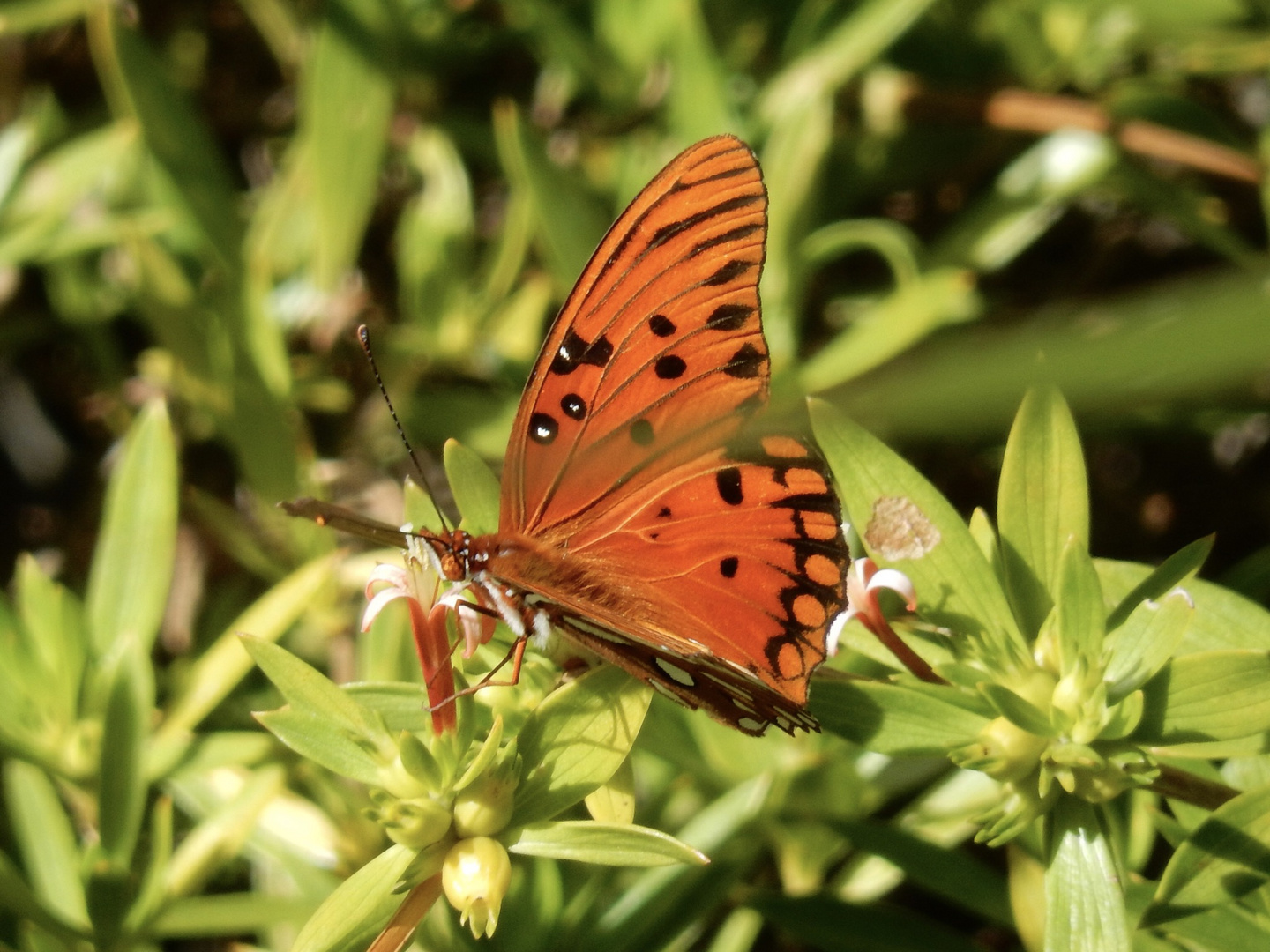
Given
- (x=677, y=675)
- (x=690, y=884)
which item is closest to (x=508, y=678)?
(x=677, y=675)

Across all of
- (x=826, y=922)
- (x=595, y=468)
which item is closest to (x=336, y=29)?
(x=595, y=468)

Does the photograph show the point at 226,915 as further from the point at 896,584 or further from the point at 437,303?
the point at 437,303

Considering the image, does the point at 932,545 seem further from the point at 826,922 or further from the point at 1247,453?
the point at 1247,453

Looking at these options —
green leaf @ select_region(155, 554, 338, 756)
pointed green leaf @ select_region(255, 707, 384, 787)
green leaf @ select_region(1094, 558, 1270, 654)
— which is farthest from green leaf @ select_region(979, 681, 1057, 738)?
green leaf @ select_region(155, 554, 338, 756)

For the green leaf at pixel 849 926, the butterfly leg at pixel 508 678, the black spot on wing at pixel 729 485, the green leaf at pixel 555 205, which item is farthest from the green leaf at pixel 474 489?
the green leaf at pixel 555 205

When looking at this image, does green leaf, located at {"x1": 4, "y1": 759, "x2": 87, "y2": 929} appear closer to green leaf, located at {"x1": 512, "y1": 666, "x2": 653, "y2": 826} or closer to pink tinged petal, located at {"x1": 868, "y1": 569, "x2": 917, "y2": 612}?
green leaf, located at {"x1": 512, "y1": 666, "x2": 653, "y2": 826}

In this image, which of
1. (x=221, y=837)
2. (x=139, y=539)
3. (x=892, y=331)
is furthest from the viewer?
(x=892, y=331)
